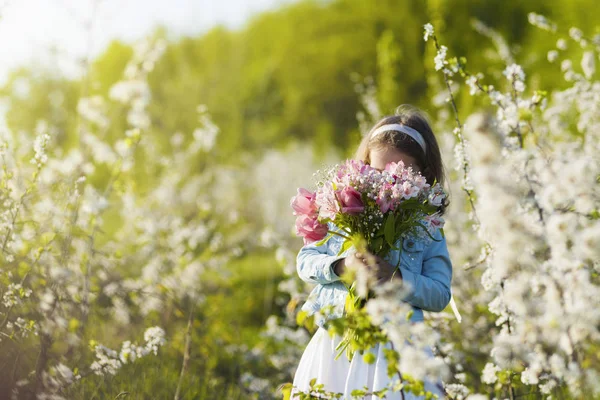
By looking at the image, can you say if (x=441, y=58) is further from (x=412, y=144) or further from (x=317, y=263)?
(x=317, y=263)

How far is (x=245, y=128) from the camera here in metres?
18.2

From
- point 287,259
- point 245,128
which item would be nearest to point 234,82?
point 245,128

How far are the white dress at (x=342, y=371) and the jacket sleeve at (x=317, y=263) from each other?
0.78 feet

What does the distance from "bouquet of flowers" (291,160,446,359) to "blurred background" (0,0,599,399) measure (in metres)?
1.37

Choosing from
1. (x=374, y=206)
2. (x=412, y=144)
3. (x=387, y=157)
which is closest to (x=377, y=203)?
(x=374, y=206)

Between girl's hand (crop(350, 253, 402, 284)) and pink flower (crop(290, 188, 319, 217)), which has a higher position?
pink flower (crop(290, 188, 319, 217))

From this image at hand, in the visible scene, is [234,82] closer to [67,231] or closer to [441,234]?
[67,231]

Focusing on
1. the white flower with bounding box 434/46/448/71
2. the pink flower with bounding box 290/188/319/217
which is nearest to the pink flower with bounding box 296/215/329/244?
the pink flower with bounding box 290/188/319/217

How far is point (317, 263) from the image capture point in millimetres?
2457

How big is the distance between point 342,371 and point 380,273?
49 centimetres

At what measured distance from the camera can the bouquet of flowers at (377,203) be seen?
6.98 ft

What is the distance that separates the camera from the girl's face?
265cm

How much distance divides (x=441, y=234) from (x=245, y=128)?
16.1m

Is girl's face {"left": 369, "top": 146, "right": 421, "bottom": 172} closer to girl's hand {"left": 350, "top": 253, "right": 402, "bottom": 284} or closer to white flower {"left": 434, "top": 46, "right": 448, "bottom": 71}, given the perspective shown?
white flower {"left": 434, "top": 46, "right": 448, "bottom": 71}
